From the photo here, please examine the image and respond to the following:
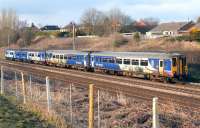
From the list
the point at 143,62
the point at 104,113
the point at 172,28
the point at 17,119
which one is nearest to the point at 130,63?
the point at 143,62

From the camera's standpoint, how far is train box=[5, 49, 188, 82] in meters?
36.3

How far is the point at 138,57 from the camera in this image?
1549 inches

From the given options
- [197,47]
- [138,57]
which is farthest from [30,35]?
[138,57]

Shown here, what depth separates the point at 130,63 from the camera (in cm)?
4041

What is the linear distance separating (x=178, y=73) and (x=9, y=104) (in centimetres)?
1834

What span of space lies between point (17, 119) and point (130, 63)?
24.6 m

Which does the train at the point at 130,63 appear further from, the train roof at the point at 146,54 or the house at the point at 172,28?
the house at the point at 172,28

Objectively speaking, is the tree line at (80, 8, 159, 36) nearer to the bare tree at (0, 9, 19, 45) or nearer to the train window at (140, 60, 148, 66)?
the bare tree at (0, 9, 19, 45)

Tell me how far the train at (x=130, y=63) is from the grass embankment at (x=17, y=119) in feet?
60.5

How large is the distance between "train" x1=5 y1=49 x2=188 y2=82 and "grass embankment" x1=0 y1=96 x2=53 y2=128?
18.4 meters

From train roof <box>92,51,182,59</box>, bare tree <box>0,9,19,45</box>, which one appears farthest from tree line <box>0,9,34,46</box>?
train roof <box>92,51,182,59</box>

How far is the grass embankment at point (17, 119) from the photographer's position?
15.2 metres

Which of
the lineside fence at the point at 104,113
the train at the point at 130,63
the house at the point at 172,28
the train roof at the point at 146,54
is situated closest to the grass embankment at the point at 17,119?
the lineside fence at the point at 104,113

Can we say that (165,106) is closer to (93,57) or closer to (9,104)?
(9,104)
